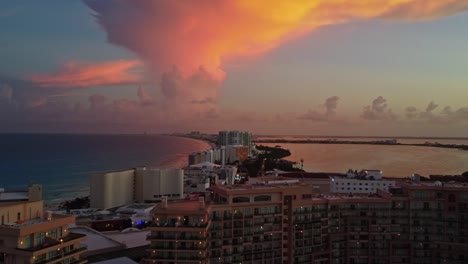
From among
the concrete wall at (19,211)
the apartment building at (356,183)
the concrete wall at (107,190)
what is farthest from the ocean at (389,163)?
the concrete wall at (19,211)

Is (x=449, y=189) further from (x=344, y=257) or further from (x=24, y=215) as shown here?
(x=24, y=215)

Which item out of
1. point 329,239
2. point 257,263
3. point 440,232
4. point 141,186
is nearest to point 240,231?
point 257,263

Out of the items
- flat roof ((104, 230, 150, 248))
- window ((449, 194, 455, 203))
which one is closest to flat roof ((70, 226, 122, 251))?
flat roof ((104, 230, 150, 248))

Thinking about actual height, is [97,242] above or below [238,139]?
below

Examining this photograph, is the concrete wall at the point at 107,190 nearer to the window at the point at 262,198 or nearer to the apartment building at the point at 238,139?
the window at the point at 262,198

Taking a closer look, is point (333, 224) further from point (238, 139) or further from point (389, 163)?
point (238, 139)

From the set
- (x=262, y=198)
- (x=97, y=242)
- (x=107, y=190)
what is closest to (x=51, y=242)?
(x=262, y=198)

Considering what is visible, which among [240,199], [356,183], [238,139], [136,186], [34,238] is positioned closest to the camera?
[34,238]
